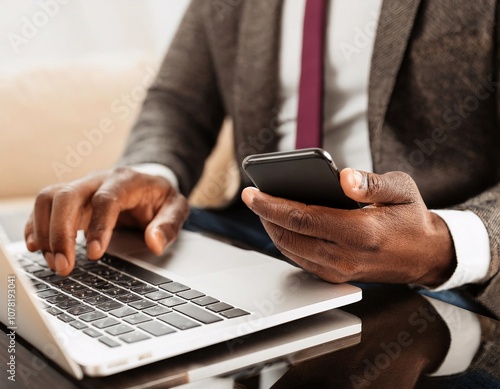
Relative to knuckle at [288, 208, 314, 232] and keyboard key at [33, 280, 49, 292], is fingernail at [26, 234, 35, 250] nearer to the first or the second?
keyboard key at [33, 280, 49, 292]

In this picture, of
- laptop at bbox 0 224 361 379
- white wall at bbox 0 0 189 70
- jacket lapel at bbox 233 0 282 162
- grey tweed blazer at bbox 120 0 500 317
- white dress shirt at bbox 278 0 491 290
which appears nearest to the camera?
laptop at bbox 0 224 361 379

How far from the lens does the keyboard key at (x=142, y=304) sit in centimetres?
55

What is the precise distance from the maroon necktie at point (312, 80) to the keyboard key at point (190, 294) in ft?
1.53

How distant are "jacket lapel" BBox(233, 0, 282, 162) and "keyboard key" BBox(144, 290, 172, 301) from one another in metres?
0.58

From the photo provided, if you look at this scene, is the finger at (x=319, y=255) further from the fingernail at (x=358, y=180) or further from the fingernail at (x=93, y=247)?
the fingernail at (x=93, y=247)

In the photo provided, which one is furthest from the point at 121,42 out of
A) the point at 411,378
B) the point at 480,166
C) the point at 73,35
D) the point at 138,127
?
the point at 411,378

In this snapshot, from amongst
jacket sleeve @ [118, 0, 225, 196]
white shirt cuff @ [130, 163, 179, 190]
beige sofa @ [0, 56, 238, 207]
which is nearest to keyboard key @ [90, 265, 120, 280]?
white shirt cuff @ [130, 163, 179, 190]

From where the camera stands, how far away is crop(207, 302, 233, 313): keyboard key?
1.75 ft

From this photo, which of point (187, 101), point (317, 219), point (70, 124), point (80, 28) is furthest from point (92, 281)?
point (80, 28)

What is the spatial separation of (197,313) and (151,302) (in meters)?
0.05

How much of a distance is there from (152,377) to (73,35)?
1725 mm

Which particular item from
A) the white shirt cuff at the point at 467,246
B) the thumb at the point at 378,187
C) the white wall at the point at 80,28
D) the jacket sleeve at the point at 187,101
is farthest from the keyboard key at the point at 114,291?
the white wall at the point at 80,28

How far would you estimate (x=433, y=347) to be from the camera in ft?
1.77

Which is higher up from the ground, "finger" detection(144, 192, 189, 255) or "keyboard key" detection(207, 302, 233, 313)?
"keyboard key" detection(207, 302, 233, 313)
